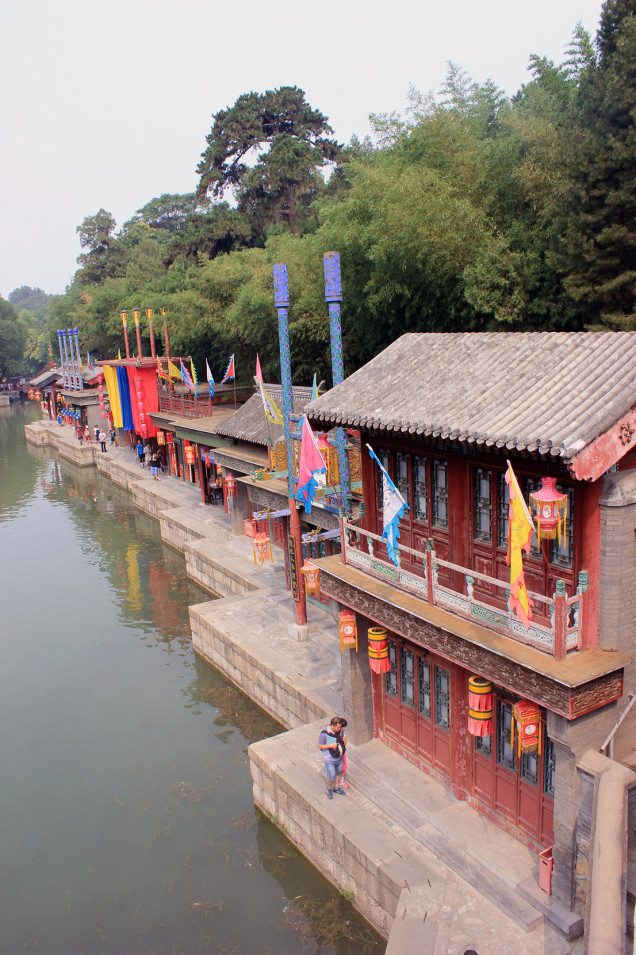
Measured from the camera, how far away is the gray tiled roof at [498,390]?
8016mm

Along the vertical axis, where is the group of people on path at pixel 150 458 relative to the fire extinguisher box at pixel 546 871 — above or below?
above

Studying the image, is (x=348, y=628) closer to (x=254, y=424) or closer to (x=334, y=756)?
(x=334, y=756)

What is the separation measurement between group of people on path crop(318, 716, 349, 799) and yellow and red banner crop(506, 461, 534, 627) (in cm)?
443

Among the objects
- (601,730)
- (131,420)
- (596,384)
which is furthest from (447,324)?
(131,420)

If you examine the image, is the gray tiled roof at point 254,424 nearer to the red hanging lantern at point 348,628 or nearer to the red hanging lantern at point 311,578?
the red hanging lantern at point 311,578

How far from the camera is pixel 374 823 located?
36.1 feet

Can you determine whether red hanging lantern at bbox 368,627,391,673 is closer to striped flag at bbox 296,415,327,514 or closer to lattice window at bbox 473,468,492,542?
lattice window at bbox 473,468,492,542

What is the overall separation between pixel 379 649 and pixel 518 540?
177 inches

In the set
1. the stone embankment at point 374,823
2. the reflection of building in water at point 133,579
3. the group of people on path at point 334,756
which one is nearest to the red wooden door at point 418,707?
the stone embankment at point 374,823

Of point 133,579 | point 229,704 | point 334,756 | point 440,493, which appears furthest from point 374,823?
point 133,579

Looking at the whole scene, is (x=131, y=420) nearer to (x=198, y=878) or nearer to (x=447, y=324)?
(x=447, y=324)

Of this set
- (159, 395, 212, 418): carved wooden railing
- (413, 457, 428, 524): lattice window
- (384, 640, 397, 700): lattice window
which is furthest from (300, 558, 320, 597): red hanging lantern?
(159, 395, 212, 418): carved wooden railing

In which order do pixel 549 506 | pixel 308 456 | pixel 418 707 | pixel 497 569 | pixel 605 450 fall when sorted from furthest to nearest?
pixel 308 456 → pixel 418 707 → pixel 497 569 → pixel 549 506 → pixel 605 450

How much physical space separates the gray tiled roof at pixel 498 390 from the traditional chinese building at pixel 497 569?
0.03 meters
